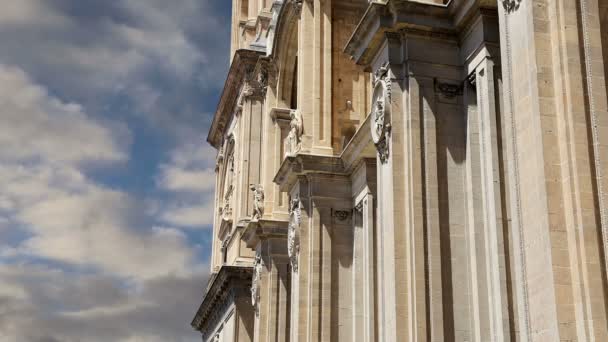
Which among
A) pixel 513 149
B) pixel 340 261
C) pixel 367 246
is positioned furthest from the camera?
pixel 340 261

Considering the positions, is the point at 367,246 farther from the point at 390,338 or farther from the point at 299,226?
the point at 390,338

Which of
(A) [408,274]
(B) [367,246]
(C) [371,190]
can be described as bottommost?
(A) [408,274]

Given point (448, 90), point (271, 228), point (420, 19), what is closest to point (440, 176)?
point (448, 90)

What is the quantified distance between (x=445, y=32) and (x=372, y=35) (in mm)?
1824

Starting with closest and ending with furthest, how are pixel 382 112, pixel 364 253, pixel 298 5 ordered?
pixel 382 112, pixel 364 253, pixel 298 5

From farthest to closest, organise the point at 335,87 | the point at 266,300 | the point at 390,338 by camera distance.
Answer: the point at 266,300, the point at 335,87, the point at 390,338

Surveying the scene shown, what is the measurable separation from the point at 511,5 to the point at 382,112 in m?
5.98

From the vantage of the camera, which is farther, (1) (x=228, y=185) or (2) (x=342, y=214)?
(1) (x=228, y=185)

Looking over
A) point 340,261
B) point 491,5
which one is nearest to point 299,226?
point 340,261

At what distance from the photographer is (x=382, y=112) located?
843 inches

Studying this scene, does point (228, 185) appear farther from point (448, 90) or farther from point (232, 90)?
point (448, 90)

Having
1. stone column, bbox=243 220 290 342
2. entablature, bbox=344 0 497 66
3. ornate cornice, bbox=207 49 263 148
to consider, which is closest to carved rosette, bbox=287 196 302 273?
stone column, bbox=243 220 290 342

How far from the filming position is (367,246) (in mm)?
27141

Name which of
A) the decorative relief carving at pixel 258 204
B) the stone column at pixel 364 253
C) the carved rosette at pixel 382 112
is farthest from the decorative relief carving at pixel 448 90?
the decorative relief carving at pixel 258 204
